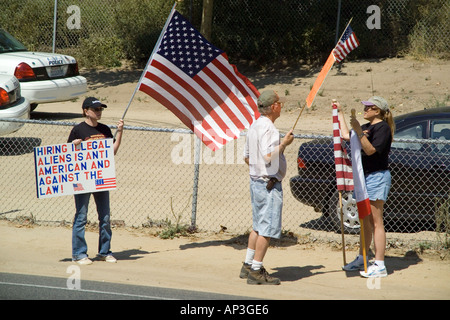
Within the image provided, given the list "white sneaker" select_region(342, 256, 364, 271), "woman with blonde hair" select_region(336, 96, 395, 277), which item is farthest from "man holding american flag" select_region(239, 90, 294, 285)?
"white sneaker" select_region(342, 256, 364, 271)

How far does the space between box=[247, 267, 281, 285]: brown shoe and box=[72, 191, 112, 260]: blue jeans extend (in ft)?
5.76

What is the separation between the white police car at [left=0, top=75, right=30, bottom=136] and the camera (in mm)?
11805

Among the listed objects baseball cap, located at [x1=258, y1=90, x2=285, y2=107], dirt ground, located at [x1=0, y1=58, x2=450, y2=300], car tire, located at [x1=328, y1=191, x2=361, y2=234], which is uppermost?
→ baseball cap, located at [x1=258, y1=90, x2=285, y2=107]

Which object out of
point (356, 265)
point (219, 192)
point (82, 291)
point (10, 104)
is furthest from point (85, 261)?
point (10, 104)

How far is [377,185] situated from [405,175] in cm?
163

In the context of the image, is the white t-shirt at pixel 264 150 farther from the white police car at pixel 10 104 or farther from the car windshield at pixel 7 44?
the car windshield at pixel 7 44

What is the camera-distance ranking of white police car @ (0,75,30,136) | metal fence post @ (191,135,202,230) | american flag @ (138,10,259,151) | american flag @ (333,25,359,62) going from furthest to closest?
white police car @ (0,75,30,136), metal fence post @ (191,135,202,230), american flag @ (138,10,259,151), american flag @ (333,25,359,62)

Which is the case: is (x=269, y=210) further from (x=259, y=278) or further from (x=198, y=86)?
(x=198, y=86)

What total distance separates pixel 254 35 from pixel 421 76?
19.4 ft

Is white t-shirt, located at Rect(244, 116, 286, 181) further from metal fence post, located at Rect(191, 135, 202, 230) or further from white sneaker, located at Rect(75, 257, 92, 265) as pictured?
white sneaker, located at Rect(75, 257, 92, 265)

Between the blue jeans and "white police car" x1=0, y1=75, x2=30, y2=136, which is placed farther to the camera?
"white police car" x1=0, y1=75, x2=30, y2=136

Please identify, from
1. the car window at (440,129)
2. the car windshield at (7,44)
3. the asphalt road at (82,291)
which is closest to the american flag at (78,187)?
the asphalt road at (82,291)

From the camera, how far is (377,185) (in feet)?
21.2

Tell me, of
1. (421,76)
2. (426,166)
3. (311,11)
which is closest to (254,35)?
(311,11)
